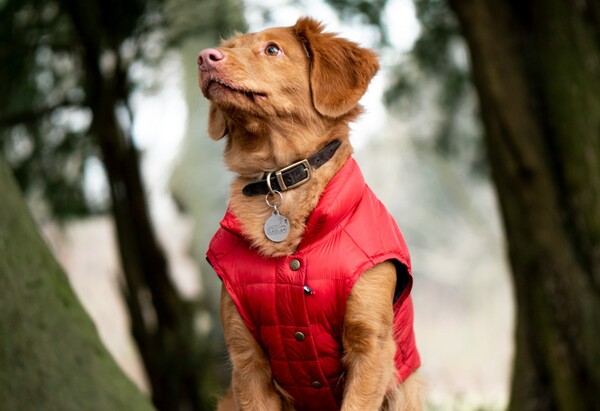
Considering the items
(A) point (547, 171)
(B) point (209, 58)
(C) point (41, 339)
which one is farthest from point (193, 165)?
(B) point (209, 58)

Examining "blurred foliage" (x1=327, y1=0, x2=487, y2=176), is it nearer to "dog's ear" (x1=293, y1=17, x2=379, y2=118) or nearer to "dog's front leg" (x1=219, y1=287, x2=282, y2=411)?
"dog's ear" (x1=293, y1=17, x2=379, y2=118)

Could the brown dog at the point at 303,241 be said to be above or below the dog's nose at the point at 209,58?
below

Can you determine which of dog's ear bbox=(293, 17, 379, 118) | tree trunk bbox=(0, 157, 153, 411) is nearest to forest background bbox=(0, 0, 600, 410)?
tree trunk bbox=(0, 157, 153, 411)

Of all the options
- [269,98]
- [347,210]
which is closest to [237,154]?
[269,98]

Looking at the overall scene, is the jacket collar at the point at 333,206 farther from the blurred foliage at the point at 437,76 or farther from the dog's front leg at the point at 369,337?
the blurred foliage at the point at 437,76

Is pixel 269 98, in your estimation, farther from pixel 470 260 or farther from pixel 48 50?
pixel 470 260

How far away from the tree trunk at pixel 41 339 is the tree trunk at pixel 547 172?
3.18 meters

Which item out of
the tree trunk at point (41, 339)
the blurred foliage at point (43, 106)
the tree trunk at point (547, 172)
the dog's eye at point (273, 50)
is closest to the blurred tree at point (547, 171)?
the tree trunk at point (547, 172)

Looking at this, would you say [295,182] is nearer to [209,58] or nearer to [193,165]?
[209,58]

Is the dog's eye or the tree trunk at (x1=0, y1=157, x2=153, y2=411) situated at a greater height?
the dog's eye

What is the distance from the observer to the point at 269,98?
3.23 m

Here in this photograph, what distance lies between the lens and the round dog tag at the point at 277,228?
318 centimetres

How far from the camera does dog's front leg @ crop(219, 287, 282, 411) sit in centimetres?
325

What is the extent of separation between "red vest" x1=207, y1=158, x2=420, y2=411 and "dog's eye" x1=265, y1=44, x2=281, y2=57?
1.72 feet
